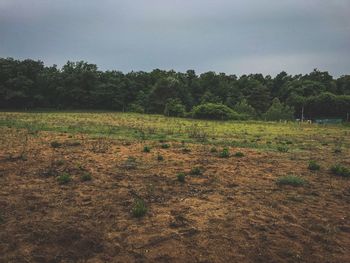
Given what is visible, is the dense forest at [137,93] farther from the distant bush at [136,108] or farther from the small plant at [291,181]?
the small plant at [291,181]

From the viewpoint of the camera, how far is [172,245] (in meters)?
6.96

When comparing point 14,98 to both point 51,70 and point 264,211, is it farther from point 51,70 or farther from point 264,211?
point 264,211

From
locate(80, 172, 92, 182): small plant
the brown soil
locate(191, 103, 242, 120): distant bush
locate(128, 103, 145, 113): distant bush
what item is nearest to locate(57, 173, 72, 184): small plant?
the brown soil

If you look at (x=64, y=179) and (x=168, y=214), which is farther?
(x=64, y=179)

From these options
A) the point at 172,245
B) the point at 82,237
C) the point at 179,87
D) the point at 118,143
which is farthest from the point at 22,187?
the point at 179,87

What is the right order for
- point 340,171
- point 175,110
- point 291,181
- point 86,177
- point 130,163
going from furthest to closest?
point 175,110 → point 130,163 → point 340,171 → point 86,177 → point 291,181

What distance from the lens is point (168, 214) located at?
8.54m

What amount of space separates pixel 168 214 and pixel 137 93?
87.2 m

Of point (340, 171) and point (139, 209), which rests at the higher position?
point (340, 171)

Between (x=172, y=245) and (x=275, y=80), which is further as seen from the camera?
(x=275, y=80)

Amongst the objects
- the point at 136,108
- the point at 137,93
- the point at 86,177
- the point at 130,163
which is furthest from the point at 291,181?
the point at 137,93

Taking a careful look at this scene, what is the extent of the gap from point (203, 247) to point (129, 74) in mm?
96800

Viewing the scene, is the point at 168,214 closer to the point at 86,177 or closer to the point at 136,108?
the point at 86,177

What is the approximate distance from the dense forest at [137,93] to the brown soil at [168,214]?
57.4 meters
